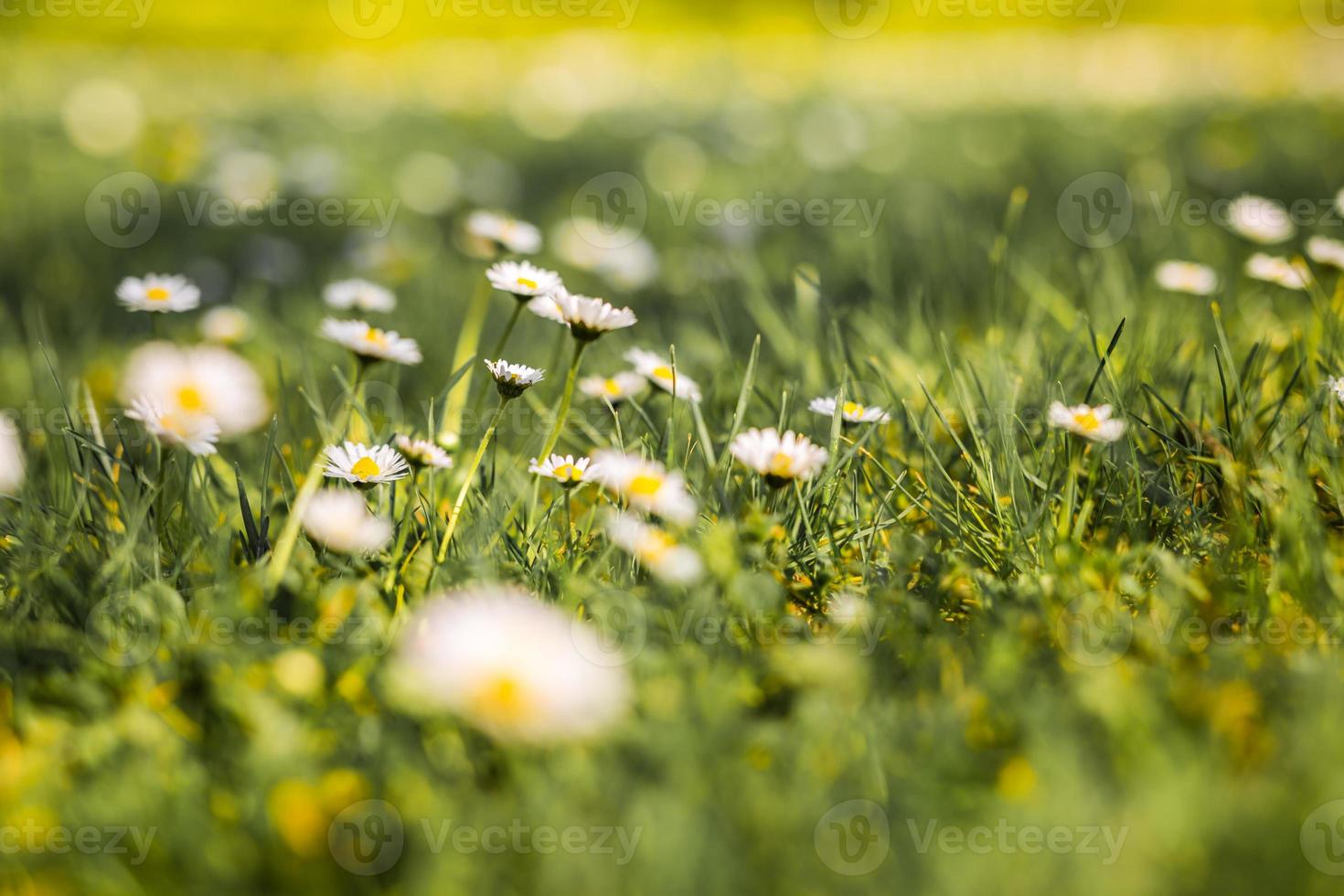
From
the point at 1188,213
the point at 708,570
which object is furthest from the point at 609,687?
the point at 1188,213

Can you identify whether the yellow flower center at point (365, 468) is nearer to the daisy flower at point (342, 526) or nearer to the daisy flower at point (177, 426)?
the daisy flower at point (342, 526)

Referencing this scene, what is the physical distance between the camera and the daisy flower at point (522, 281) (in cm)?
147

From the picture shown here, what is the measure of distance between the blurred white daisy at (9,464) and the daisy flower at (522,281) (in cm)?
72

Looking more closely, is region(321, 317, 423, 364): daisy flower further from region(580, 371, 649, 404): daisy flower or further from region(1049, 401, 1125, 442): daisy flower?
region(1049, 401, 1125, 442): daisy flower

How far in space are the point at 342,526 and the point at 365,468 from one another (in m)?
0.12

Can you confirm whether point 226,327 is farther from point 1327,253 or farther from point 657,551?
point 1327,253

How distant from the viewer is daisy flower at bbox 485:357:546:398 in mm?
1352

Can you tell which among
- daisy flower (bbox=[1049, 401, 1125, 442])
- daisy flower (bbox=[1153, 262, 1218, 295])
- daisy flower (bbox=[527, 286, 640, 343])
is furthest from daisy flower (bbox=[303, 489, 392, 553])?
daisy flower (bbox=[1153, 262, 1218, 295])

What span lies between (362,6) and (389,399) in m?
18.6

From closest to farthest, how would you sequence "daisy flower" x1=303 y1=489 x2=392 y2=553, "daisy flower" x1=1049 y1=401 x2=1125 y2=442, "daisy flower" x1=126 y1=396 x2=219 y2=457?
1. "daisy flower" x1=126 y1=396 x2=219 y2=457
2. "daisy flower" x1=303 y1=489 x2=392 y2=553
3. "daisy flower" x1=1049 y1=401 x2=1125 y2=442

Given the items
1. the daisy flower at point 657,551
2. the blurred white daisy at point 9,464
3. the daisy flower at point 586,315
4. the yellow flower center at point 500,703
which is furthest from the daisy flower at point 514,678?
the blurred white daisy at point 9,464

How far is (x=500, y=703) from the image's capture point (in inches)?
33.6

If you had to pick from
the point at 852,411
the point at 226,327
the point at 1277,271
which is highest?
the point at 1277,271

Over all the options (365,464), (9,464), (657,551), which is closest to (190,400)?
(365,464)
